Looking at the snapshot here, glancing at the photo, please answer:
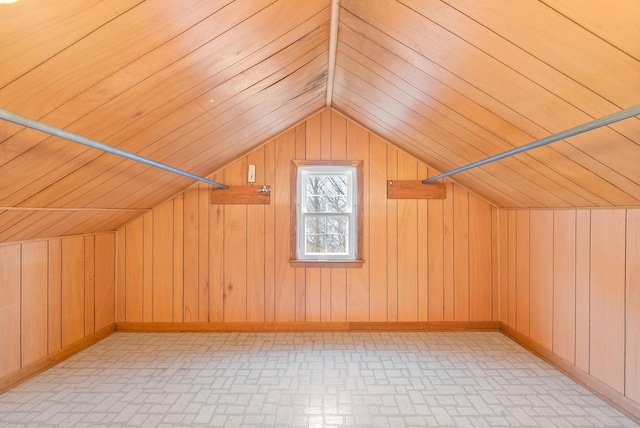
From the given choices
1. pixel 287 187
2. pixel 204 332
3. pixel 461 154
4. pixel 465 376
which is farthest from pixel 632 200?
pixel 204 332

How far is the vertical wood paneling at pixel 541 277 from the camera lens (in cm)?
265


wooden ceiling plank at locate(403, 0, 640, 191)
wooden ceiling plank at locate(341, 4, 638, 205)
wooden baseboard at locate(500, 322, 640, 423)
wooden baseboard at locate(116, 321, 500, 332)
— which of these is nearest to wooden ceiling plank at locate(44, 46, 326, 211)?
wooden ceiling plank at locate(341, 4, 638, 205)

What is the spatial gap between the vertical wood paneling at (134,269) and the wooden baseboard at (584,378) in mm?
3817

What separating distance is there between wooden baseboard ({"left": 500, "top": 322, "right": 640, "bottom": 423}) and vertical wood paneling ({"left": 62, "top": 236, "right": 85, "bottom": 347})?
13.3ft

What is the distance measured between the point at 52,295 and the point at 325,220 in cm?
247

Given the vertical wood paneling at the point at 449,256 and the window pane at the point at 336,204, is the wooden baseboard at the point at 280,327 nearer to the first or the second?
the vertical wood paneling at the point at 449,256

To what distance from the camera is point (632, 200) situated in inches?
72.4

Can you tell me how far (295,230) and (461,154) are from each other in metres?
1.75

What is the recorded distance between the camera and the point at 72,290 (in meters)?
2.78

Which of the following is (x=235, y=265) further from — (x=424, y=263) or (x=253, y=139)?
(x=424, y=263)

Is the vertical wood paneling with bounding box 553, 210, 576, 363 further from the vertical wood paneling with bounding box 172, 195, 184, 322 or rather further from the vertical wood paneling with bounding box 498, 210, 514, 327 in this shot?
the vertical wood paneling with bounding box 172, 195, 184, 322

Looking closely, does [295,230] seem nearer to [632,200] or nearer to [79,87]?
[79,87]

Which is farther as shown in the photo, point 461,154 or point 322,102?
point 322,102

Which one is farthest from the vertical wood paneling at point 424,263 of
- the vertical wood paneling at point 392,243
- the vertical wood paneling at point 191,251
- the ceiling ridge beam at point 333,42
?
the vertical wood paneling at point 191,251
